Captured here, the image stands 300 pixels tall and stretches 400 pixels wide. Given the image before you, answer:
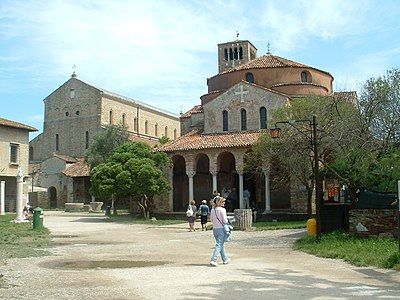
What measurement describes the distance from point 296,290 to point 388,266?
3839 mm

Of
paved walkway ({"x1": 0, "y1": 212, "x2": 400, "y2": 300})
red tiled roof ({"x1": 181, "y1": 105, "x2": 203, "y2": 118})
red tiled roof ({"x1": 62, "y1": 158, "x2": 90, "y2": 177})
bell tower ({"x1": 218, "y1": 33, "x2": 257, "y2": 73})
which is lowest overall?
paved walkway ({"x1": 0, "y1": 212, "x2": 400, "y2": 300})

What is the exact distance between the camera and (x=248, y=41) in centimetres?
6869

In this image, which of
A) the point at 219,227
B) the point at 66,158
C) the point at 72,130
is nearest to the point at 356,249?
the point at 219,227

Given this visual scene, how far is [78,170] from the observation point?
57594 mm

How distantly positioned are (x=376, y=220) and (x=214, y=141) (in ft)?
70.7

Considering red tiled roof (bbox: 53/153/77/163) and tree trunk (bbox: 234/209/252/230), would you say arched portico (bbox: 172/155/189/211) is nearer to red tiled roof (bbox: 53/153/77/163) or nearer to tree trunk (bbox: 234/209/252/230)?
Answer: tree trunk (bbox: 234/209/252/230)

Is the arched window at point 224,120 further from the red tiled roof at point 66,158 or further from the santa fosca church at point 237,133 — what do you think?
the red tiled roof at point 66,158

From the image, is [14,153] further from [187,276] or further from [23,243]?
[187,276]

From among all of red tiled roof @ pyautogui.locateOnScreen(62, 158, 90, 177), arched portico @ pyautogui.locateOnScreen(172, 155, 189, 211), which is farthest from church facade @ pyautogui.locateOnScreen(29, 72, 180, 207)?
arched portico @ pyautogui.locateOnScreen(172, 155, 189, 211)

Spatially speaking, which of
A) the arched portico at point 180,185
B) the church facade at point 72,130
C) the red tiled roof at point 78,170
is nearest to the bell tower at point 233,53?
the church facade at point 72,130

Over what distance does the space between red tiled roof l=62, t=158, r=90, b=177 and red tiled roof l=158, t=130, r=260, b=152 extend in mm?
20412

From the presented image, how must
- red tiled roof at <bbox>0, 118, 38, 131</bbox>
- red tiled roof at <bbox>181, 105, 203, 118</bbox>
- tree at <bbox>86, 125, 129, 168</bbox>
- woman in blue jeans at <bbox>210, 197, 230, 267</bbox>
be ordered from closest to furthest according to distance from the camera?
1. woman in blue jeans at <bbox>210, 197, 230, 267</bbox>
2. red tiled roof at <bbox>0, 118, 38, 131</bbox>
3. red tiled roof at <bbox>181, 105, 203, 118</bbox>
4. tree at <bbox>86, 125, 129, 168</bbox>

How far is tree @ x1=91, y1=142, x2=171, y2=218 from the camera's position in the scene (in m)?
34.0

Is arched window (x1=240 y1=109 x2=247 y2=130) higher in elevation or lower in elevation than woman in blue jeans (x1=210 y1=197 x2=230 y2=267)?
higher
